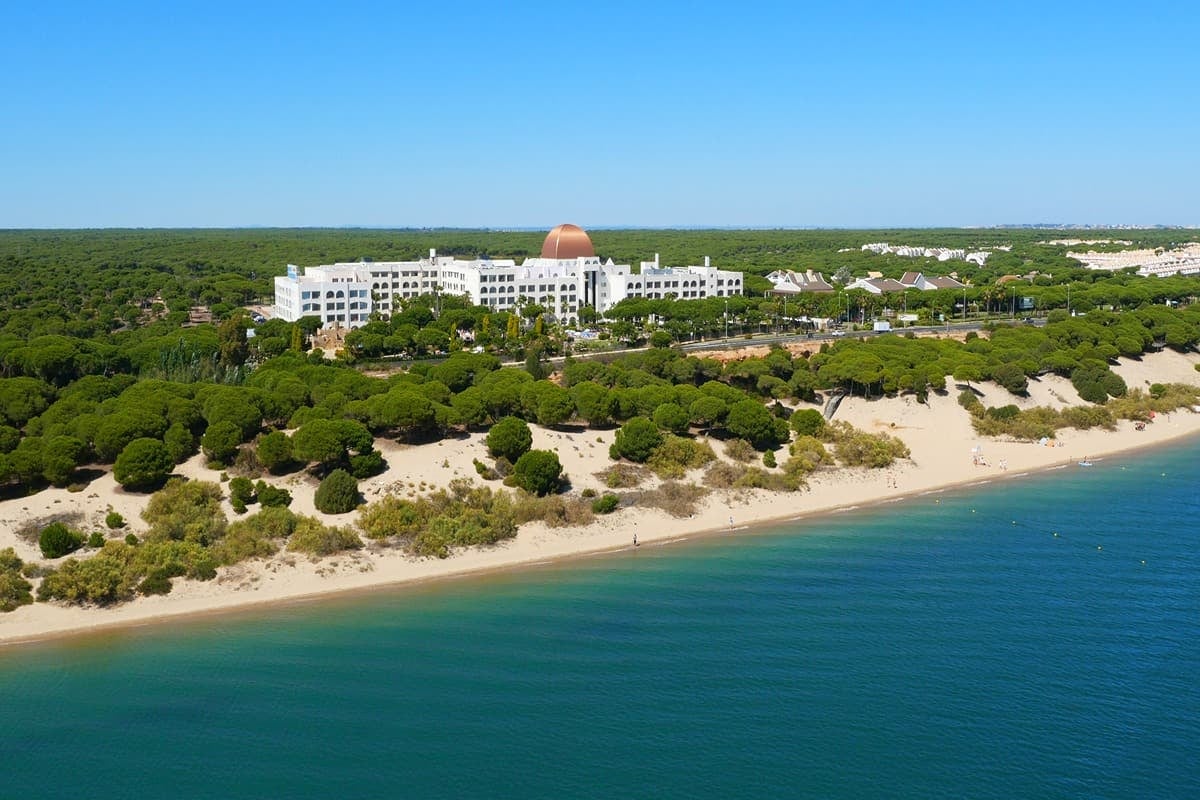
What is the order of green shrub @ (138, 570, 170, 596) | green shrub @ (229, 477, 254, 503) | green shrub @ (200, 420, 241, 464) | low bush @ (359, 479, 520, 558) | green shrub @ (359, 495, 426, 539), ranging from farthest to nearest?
1. green shrub @ (200, 420, 241, 464)
2. green shrub @ (229, 477, 254, 503)
3. green shrub @ (359, 495, 426, 539)
4. low bush @ (359, 479, 520, 558)
5. green shrub @ (138, 570, 170, 596)

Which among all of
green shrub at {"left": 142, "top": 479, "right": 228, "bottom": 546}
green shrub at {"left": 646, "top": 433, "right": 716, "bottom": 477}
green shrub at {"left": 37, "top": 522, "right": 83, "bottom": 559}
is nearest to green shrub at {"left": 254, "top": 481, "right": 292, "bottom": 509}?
green shrub at {"left": 142, "top": 479, "right": 228, "bottom": 546}

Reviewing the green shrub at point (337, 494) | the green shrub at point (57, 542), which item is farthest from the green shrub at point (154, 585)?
the green shrub at point (337, 494)

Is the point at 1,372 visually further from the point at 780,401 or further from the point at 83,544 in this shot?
the point at 780,401

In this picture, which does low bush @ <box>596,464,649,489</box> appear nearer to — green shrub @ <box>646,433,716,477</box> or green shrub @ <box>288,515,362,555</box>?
green shrub @ <box>646,433,716,477</box>

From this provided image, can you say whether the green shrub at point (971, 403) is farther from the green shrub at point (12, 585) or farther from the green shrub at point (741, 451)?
the green shrub at point (12, 585)

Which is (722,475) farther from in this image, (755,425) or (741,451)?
(755,425)

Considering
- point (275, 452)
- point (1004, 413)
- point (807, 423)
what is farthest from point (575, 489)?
point (1004, 413)

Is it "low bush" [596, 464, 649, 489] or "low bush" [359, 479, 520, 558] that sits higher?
"low bush" [596, 464, 649, 489]
